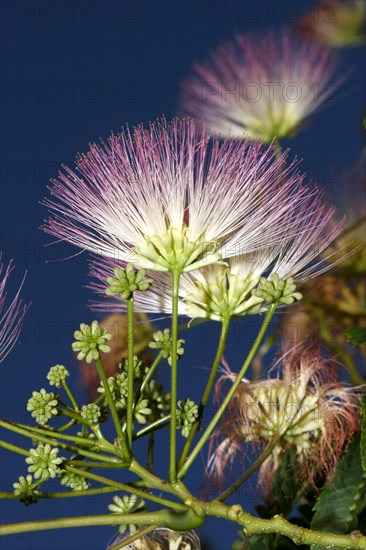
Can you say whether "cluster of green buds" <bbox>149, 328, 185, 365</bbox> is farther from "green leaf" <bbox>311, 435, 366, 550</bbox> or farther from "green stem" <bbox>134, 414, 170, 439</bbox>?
"green leaf" <bbox>311, 435, 366, 550</bbox>

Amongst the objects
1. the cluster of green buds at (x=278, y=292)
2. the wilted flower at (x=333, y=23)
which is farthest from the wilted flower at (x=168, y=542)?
the wilted flower at (x=333, y=23)

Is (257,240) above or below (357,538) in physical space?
above

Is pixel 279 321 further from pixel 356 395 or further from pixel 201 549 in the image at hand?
pixel 201 549

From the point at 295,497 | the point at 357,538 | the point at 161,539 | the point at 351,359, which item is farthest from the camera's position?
the point at 351,359

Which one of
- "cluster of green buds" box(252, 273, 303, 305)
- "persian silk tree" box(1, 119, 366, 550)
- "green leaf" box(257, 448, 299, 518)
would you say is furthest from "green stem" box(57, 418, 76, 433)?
"green leaf" box(257, 448, 299, 518)

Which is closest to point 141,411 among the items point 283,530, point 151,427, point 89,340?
point 151,427

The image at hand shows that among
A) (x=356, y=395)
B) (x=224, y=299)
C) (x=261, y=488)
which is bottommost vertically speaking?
(x=261, y=488)

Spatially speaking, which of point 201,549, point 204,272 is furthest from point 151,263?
point 201,549

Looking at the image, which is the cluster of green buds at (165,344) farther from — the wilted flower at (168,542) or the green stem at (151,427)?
the wilted flower at (168,542)
